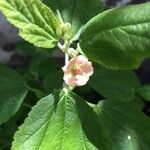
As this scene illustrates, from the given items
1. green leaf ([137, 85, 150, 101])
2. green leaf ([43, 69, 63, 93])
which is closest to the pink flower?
green leaf ([43, 69, 63, 93])

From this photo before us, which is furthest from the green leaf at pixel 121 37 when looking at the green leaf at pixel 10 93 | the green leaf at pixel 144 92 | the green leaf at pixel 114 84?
the green leaf at pixel 144 92

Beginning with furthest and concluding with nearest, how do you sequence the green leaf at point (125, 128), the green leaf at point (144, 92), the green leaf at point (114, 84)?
1. the green leaf at point (144, 92)
2. the green leaf at point (114, 84)
3. the green leaf at point (125, 128)

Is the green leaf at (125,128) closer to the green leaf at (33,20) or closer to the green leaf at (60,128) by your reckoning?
the green leaf at (60,128)

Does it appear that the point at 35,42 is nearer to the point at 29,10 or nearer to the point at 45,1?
Answer: the point at 29,10

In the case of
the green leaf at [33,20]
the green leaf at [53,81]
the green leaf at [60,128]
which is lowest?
the green leaf at [53,81]

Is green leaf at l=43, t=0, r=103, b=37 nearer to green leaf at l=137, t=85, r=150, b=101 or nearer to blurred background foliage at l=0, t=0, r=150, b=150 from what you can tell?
blurred background foliage at l=0, t=0, r=150, b=150

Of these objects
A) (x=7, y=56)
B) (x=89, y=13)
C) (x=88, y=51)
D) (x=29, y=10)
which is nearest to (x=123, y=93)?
(x=89, y=13)

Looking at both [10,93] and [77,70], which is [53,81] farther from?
[77,70]
